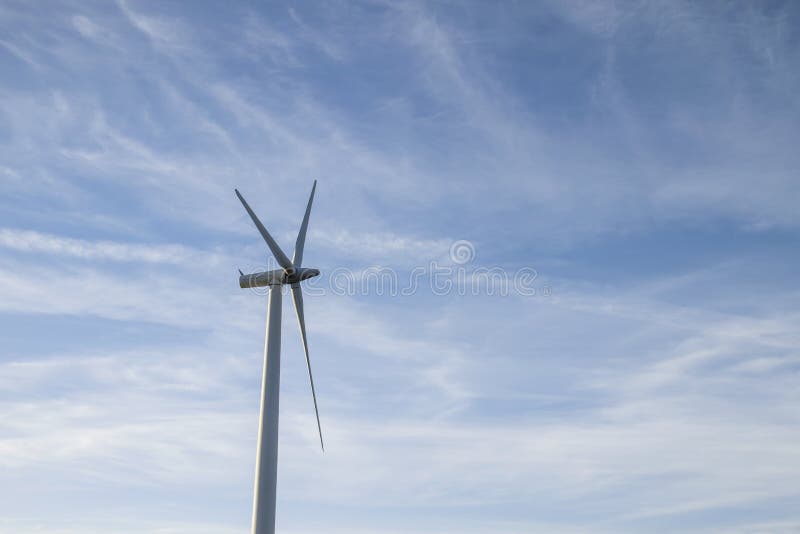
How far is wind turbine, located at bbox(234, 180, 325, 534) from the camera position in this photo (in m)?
51.8

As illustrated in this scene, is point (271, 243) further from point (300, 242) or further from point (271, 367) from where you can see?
point (271, 367)

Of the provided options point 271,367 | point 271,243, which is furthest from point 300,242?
point 271,367

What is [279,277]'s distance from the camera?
6016cm

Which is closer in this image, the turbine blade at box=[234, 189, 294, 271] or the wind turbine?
the wind turbine

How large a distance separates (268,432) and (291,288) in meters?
12.5

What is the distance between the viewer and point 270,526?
168 feet

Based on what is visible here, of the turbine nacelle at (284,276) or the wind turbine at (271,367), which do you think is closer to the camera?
the wind turbine at (271,367)

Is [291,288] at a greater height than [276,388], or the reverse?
[291,288]

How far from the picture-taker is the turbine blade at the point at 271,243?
201 ft

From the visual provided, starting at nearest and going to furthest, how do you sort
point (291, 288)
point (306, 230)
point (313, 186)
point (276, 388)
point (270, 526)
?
point (270, 526) → point (276, 388) → point (291, 288) → point (306, 230) → point (313, 186)

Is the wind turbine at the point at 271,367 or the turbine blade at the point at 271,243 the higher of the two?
the turbine blade at the point at 271,243

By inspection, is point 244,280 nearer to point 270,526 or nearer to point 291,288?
point 291,288

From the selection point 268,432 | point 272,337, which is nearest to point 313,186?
point 272,337

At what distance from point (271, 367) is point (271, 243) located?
11.6 meters
